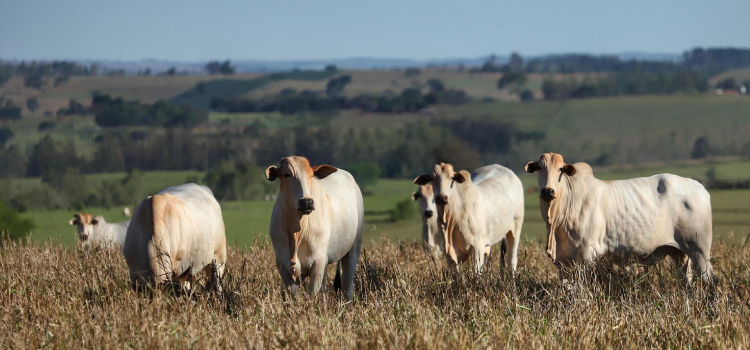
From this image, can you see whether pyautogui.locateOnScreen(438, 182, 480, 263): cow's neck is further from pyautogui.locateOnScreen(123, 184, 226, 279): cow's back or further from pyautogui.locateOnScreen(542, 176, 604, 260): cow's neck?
pyautogui.locateOnScreen(123, 184, 226, 279): cow's back

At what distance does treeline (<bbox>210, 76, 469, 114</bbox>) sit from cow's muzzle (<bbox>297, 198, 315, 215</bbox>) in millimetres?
133032

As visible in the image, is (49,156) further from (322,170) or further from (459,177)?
(322,170)

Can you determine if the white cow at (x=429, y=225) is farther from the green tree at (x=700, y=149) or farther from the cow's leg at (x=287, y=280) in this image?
the green tree at (x=700, y=149)

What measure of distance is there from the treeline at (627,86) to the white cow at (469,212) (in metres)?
135

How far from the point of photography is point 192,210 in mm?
10047

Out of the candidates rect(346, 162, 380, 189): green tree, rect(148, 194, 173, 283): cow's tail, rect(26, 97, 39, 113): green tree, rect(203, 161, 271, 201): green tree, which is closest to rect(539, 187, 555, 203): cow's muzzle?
rect(148, 194, 173, 283): cow's tail

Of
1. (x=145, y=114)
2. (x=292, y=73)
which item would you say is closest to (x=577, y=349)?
(x=145, y=114)

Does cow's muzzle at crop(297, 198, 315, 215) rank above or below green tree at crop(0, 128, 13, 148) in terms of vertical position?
above

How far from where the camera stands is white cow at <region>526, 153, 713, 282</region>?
9867mm

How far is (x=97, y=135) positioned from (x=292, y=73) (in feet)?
220

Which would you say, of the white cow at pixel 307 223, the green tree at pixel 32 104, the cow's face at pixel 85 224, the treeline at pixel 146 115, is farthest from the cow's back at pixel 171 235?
the green tree at pixel 32 104

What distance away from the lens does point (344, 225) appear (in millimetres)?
9938

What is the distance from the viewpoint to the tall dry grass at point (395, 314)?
759 centimetres

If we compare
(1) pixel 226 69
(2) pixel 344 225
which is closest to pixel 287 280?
(2) pixel 344 225
